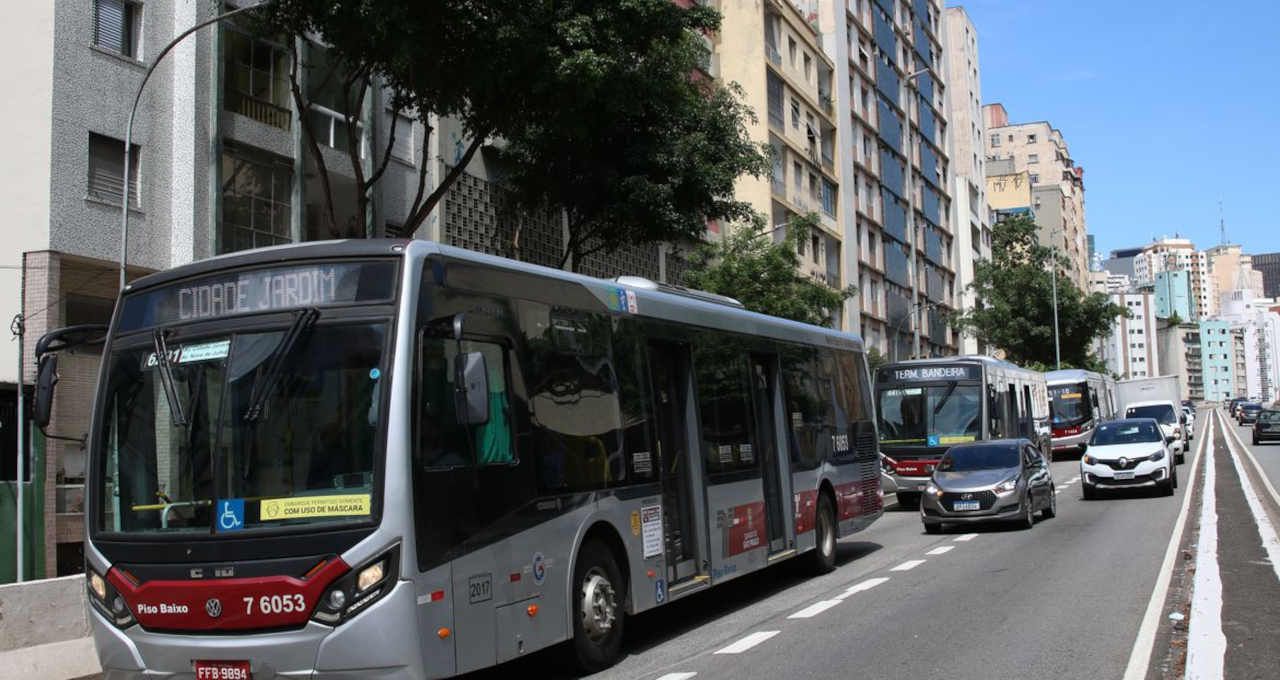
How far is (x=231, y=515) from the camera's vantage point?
7.16 metres

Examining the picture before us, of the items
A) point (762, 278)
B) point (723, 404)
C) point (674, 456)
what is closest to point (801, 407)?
point (723, 404)

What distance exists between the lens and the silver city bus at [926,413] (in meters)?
25.3

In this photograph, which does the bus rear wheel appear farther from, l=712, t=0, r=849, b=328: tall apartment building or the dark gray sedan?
l=712, t=0, r=849, b=328: tall apartment building

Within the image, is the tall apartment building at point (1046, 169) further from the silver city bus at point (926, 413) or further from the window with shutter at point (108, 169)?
the window with shutter at point (108, 169)

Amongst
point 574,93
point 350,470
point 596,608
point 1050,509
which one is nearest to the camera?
point 350,470

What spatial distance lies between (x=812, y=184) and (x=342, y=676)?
49.6m

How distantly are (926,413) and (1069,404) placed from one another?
22.0m

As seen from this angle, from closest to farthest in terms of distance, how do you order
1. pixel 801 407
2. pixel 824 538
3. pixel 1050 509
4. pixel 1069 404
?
1. pixel 801 407
2. pixel 824 538
3. pixel 1050 509
4. pixel 1069 404

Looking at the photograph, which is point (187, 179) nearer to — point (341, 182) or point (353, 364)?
point (341, 182)

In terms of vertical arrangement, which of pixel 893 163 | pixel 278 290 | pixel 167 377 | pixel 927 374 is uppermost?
pixel 893 163

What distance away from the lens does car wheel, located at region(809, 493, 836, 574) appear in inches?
578

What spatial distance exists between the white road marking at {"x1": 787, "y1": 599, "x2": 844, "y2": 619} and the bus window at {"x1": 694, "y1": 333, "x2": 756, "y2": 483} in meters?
1.51

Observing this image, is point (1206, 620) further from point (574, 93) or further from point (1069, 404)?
point (1069, 404)

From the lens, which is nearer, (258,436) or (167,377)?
(258,436)
